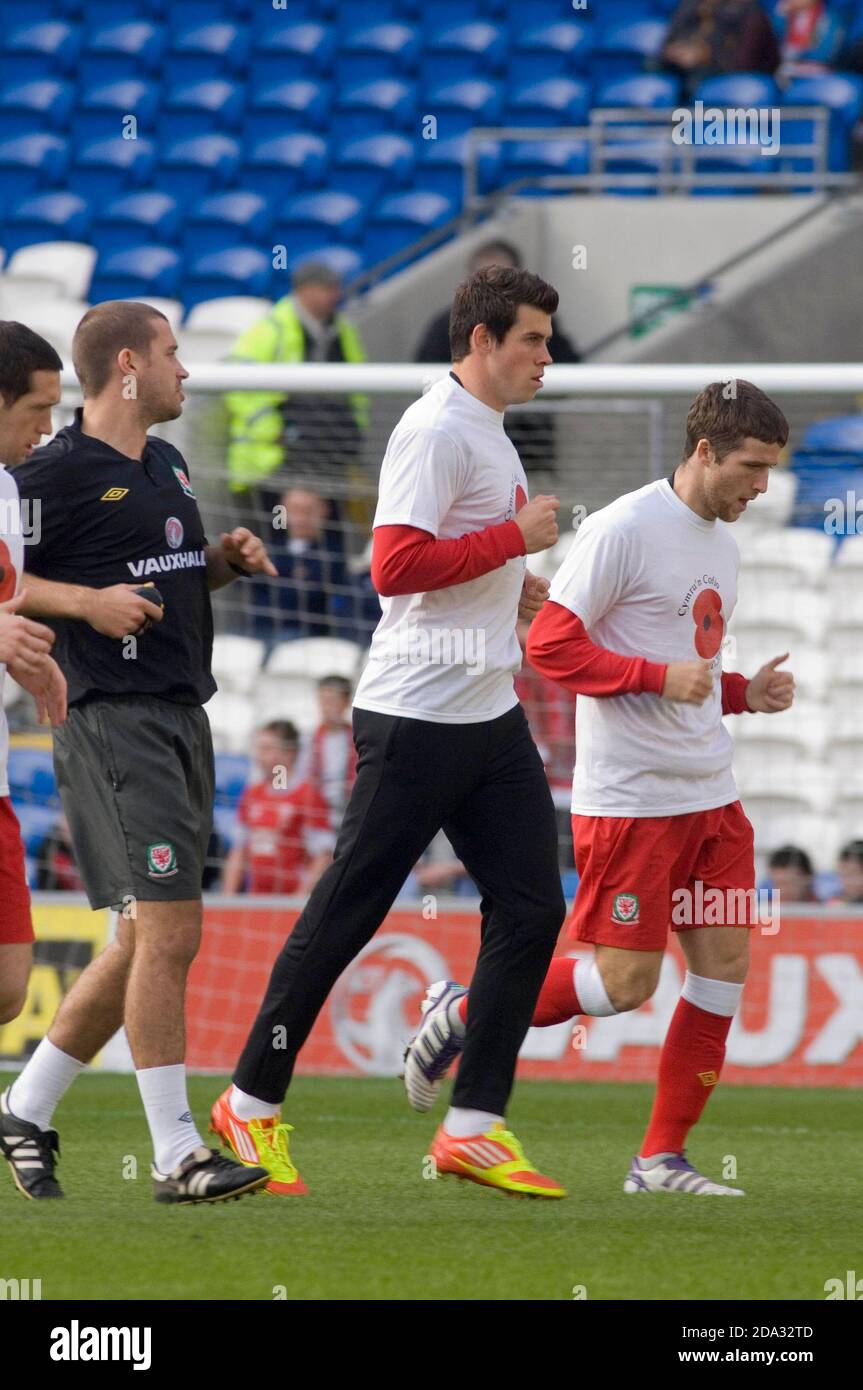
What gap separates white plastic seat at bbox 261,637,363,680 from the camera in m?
A: 9.29

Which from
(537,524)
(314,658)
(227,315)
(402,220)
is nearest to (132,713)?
(537,524)

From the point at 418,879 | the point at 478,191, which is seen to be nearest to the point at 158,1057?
the point at 418,879

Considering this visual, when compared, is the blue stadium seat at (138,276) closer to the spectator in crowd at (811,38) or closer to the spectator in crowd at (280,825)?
the spectator in crowd at (811,38)

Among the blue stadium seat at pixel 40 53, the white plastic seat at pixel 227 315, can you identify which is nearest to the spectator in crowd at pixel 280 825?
the white plastic seat at pixel 227 315

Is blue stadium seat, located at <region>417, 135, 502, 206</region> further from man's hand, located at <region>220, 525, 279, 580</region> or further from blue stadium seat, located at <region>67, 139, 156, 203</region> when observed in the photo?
man's hand, located at <region>220, 525, 279, 580</region>

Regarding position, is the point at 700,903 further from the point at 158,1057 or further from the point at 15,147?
the point at 15,147

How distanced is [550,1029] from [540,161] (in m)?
7.49

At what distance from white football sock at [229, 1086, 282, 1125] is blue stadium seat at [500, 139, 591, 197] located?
9846 mm

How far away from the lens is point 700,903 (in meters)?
4.98

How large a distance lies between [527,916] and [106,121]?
37.5 ft

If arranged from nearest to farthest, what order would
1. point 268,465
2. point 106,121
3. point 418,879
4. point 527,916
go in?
point 527,916 < point 418,879 < point 268,465 < point 106,121

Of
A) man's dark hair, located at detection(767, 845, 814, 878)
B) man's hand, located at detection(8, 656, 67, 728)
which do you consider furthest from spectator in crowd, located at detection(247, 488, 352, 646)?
man's hand, located at detection(8, 656, 67, 728)

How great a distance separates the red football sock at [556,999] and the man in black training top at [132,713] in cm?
83

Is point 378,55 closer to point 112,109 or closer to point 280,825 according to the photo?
point 112,109
